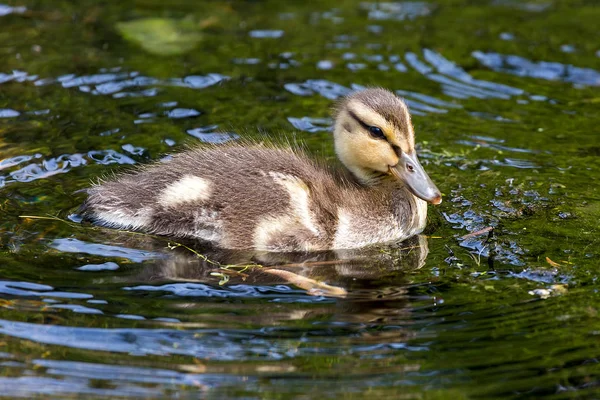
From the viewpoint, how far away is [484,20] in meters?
9.95

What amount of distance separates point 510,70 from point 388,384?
536 centimetres

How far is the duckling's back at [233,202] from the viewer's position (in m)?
5.52

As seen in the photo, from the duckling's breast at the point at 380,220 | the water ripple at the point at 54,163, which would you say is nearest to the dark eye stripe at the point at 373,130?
the duckling's breast at the point at 380,220

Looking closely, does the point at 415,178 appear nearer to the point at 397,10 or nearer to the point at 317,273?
the point at 317,273

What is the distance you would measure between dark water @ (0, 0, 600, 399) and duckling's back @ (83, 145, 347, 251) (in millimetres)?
124

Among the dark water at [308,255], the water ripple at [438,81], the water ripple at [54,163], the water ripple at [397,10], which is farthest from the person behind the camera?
the water ripple at [397,10]

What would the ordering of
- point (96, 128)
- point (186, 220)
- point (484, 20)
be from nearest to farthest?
point (186, 220) < point (96, 128) < point (484, 20)

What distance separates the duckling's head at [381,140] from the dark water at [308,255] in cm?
38

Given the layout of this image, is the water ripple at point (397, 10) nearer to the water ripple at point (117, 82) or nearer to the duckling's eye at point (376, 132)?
the water ripple at point (117, 82)

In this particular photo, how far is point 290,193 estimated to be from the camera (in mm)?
5520

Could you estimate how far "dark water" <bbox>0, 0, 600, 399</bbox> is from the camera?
420 centimetres

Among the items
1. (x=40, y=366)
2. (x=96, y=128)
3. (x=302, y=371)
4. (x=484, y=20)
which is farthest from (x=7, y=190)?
(x=484, y=20)

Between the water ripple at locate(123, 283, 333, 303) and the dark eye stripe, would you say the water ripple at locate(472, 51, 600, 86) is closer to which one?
the dark eye stripe

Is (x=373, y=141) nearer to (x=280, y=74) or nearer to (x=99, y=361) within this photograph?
(x=99, y=361)
